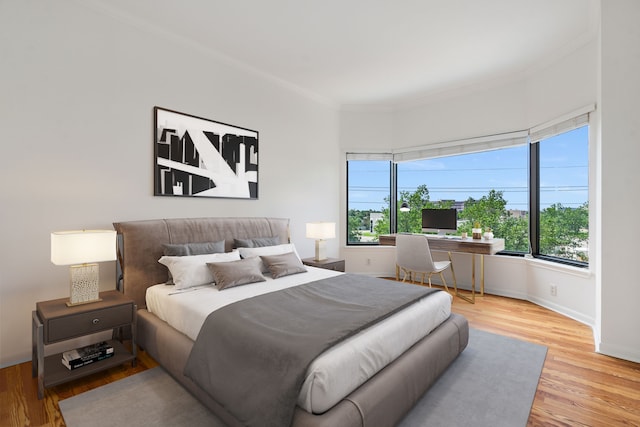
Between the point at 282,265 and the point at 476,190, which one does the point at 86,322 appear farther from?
the point at 476,190

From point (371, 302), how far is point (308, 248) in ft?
8.40

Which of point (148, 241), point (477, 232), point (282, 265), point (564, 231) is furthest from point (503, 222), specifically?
point (148, 241)

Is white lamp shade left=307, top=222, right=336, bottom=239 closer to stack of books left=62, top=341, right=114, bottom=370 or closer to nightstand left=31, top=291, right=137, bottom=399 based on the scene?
nightstand left=31, top=291, right=137, bottom=399

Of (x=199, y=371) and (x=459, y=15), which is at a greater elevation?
(x=459, y=15)

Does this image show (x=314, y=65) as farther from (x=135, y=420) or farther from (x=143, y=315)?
(x=135, y=420)

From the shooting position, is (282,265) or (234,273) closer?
(234,273)

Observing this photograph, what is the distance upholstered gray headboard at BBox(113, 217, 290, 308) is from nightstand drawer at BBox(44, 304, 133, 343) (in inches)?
16.8

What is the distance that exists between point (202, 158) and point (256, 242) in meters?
1.10

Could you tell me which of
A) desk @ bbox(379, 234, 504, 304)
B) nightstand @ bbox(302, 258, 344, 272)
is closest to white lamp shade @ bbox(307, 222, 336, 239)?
nightstand @ bbox(302, 258, 344, 272)

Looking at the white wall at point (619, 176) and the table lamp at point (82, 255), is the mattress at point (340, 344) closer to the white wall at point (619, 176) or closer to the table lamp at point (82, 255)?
the table lamp at point (82, 255)

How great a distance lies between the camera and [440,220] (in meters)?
4.75

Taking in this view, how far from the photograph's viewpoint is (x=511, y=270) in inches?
169

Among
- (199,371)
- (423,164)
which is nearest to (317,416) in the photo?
(199,371)

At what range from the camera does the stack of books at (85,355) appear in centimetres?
218
